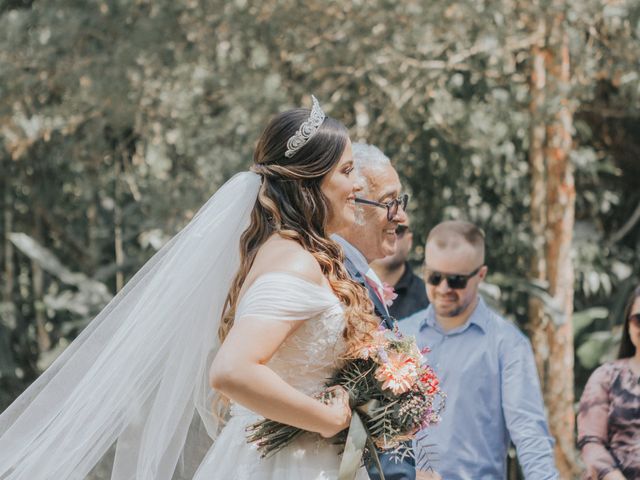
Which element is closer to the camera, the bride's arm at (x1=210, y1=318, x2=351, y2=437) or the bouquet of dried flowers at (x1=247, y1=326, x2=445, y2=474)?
the bride's arm at (x1=210, y1=318, x2=351, y2=437)

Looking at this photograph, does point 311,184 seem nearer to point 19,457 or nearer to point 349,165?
point 349,165

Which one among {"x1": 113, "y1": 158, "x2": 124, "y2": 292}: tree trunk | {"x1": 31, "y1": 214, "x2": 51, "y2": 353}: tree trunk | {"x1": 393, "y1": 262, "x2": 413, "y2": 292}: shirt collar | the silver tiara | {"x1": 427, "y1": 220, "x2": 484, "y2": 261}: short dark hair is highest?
the silver tiara

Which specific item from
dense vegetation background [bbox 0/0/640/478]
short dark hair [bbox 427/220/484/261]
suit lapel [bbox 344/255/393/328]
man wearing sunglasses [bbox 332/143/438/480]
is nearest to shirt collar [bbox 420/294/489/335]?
short dark hair [bbox 427/220/484/261]

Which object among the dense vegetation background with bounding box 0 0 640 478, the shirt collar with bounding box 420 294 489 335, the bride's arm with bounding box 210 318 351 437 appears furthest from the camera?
the dense vegetation background with bounding box 0 0 640 478

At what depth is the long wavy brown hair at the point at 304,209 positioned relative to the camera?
3.23 metres

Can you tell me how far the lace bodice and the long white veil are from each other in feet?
1.20

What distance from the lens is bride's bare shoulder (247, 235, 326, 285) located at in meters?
3.06

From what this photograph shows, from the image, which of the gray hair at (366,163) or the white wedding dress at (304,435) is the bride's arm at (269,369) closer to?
the white wedding dress at (304,435)

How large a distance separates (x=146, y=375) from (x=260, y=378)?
2.13ft

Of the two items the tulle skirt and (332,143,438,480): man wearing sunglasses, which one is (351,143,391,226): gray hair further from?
the tulle skirt

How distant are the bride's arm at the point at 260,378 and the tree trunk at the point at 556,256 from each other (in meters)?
5.35

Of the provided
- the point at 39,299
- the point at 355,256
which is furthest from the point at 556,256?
the point at 39,299

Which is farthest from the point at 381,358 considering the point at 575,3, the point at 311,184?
the point at 575,3

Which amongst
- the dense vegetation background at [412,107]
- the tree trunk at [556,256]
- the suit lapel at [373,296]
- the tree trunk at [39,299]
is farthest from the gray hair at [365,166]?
the tree trunk at [39,299]
